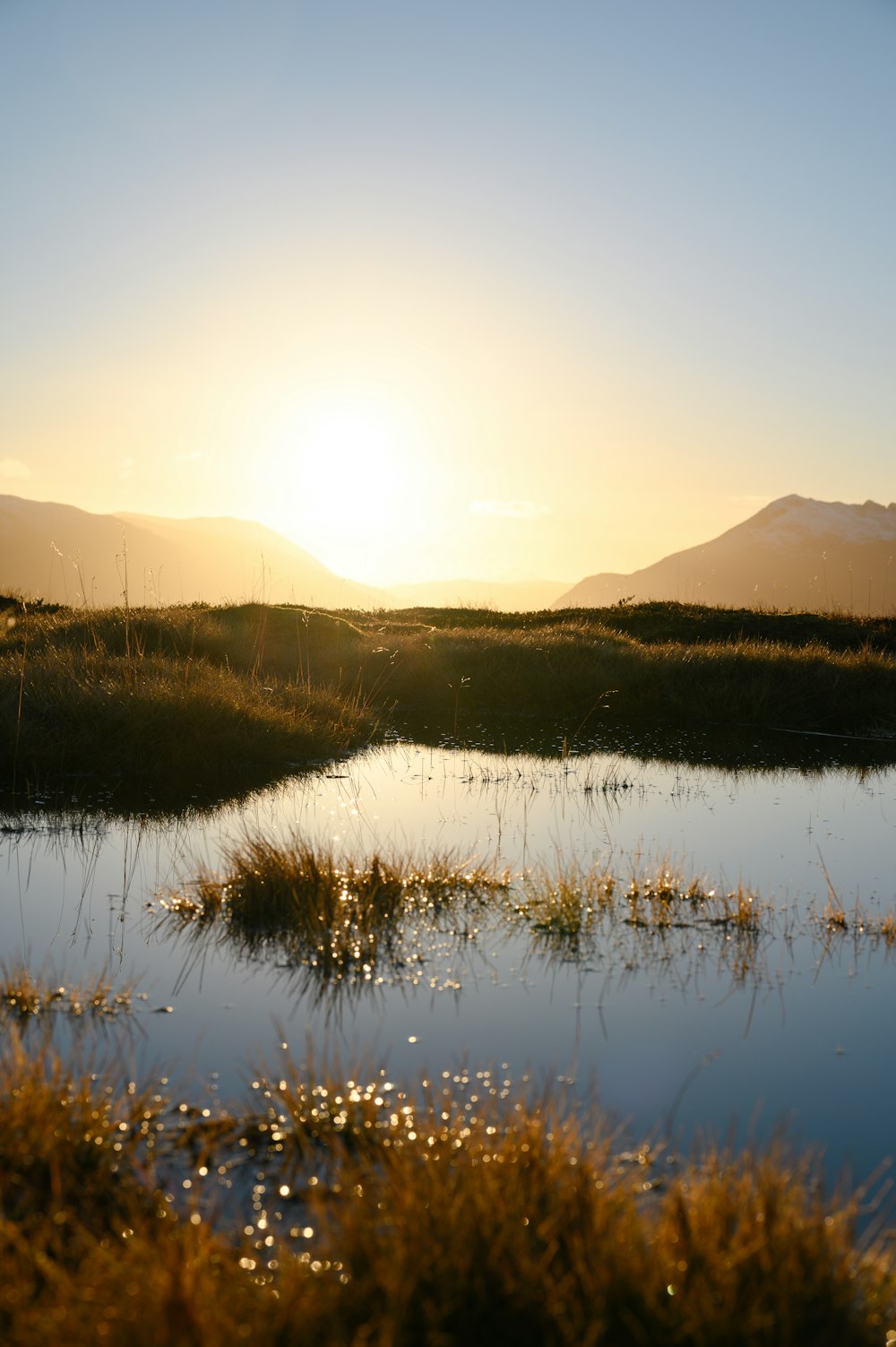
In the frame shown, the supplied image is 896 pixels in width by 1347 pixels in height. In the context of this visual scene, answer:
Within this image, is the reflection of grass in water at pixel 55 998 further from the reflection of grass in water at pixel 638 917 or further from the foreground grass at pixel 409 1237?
the reflection of grass in water at pixel 638 917

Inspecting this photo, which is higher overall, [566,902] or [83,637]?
[83,637]

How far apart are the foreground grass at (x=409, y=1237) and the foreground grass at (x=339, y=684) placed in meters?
7.11

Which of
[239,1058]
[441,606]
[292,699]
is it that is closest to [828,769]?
[292,699]

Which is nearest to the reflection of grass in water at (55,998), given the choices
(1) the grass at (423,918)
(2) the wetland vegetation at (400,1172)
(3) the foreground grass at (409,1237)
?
(2) the wetland vegetation at (400,1172)

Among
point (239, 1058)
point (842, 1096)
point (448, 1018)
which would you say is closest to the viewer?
point (842, 1096)

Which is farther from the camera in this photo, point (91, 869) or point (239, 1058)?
point (91, 869)

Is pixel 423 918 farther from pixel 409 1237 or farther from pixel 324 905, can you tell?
pixel 409 1237

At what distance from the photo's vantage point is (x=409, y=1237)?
2.78 m

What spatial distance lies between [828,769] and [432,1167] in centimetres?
1066

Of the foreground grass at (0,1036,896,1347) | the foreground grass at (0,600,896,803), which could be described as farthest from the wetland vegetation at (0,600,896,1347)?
the foreground grass at (0,600,896,803)

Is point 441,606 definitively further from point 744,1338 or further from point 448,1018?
point 744,1338

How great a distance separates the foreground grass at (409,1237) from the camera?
253 cm

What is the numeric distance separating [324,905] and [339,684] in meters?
10.9

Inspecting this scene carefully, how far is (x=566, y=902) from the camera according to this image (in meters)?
6.38
